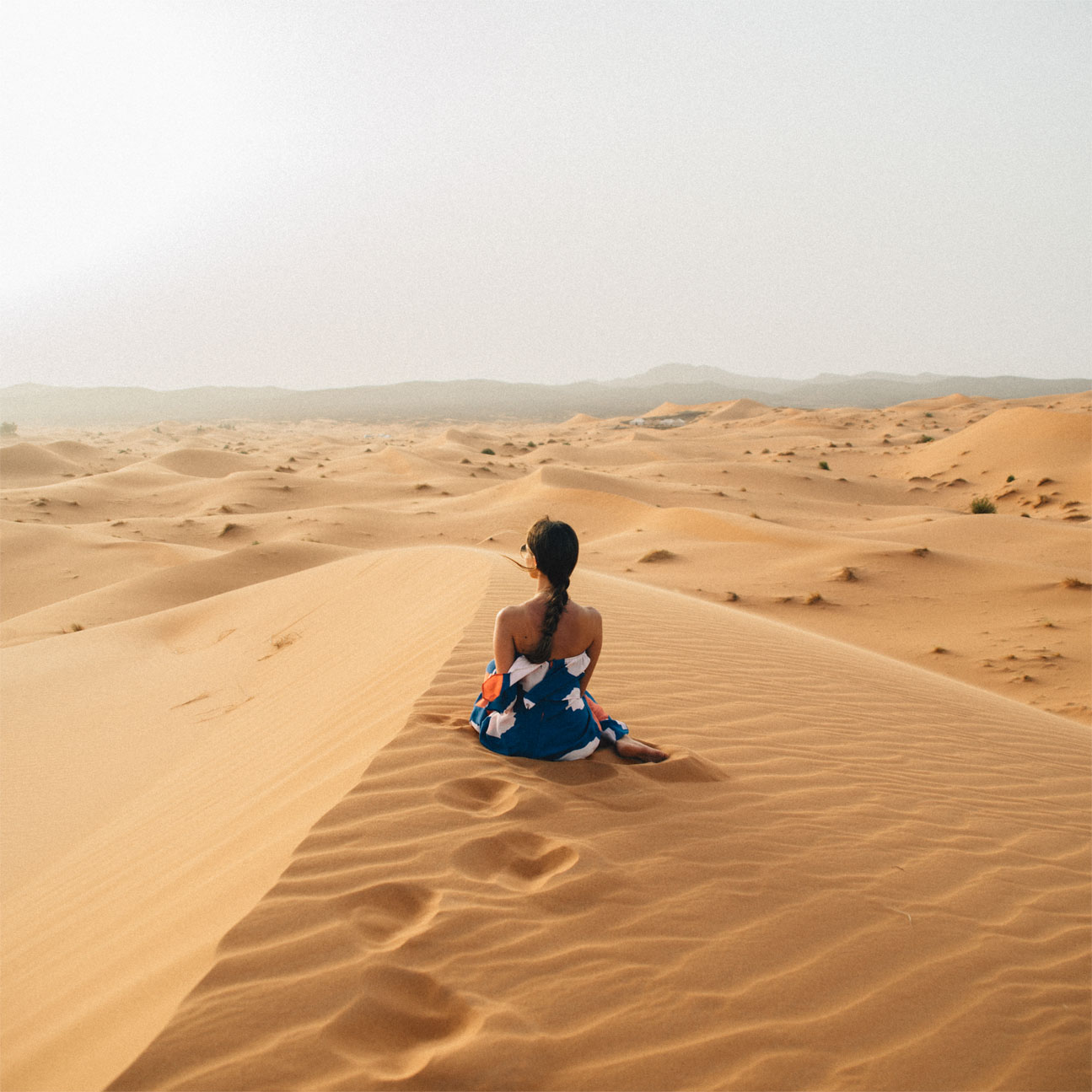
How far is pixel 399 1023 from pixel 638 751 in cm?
177

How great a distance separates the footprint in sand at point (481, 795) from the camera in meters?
2.94

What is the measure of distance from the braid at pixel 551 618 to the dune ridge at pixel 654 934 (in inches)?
18.6

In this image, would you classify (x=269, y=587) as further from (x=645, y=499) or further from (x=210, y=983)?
(x=645, y=499)

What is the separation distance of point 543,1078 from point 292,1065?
1.87 ft

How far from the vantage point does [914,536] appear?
47.7ft

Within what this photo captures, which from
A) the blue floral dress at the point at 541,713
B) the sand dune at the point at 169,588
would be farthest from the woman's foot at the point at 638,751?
the sand dune at the point at 169,588

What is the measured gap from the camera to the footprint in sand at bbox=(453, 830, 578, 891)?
2.56 metres

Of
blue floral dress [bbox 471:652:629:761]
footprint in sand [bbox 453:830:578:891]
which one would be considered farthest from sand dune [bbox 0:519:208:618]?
footprint in sand [bbox 453:830:578:891]

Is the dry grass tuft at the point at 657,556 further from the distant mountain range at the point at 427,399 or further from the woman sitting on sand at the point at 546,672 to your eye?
the distant mountain range at the point at 427,399

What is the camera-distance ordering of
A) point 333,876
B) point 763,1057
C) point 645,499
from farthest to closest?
point 645,499 → point 333,876 → point 763,1057

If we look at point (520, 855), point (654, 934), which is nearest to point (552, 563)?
point (520, 855)

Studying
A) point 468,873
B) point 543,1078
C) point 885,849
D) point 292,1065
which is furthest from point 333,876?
point 885,849

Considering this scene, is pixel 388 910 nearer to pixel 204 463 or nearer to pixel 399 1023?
pixel 399 1023

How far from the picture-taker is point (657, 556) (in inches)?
→ 528
